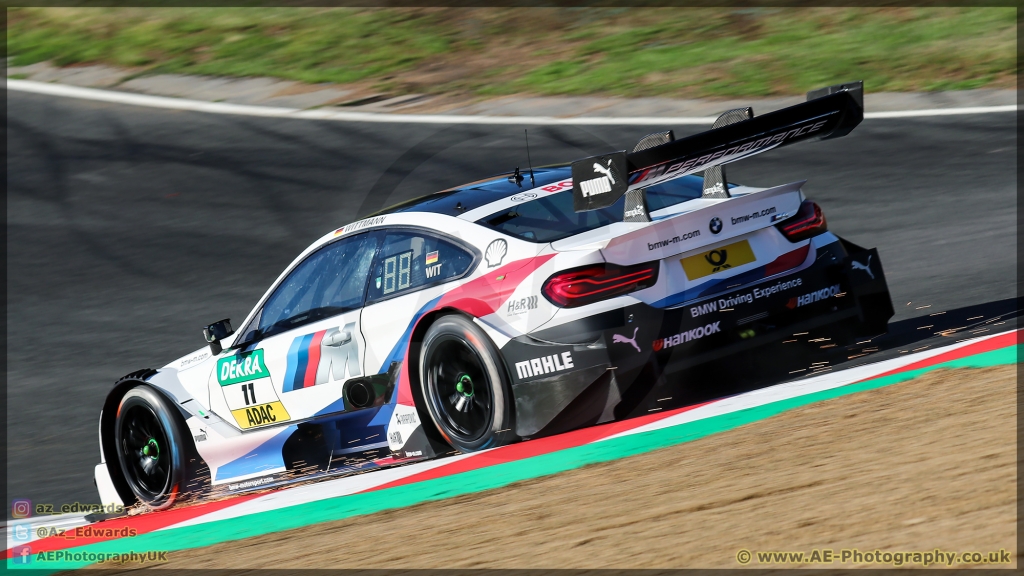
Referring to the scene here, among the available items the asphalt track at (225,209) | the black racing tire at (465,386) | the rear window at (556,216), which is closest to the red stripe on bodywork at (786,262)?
the rear window at (556,216)

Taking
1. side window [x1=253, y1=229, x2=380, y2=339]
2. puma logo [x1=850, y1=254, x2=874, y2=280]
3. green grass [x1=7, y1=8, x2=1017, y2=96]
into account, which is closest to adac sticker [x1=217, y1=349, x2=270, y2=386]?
side window [x1=253, y1=229, x2=380, y2=339]

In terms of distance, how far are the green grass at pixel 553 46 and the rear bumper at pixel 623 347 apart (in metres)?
8.94

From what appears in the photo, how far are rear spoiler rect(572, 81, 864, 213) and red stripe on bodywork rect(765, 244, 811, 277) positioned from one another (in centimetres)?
42

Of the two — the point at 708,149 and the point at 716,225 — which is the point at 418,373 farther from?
the point at 708,149

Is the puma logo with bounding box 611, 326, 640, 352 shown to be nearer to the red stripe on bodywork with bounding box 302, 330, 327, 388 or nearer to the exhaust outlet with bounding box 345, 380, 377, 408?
the exhaust outlet with bounding box 345, 380, 377, 408

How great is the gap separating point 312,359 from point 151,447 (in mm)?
1456

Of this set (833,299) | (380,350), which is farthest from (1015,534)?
(380,350)

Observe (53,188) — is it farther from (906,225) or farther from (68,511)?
(906,225)

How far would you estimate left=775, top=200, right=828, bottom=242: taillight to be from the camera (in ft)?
17.7

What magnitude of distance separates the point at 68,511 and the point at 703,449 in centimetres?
378

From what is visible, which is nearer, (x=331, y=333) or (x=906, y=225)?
(x=331, y=333)

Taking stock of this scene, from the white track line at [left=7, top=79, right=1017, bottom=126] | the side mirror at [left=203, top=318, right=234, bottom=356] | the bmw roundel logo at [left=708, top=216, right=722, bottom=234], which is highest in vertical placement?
the white track line at [left=7, top=79, right=1017, bottom=126]

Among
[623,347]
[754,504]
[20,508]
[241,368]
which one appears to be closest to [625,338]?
[623,347]

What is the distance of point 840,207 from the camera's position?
9.77m
